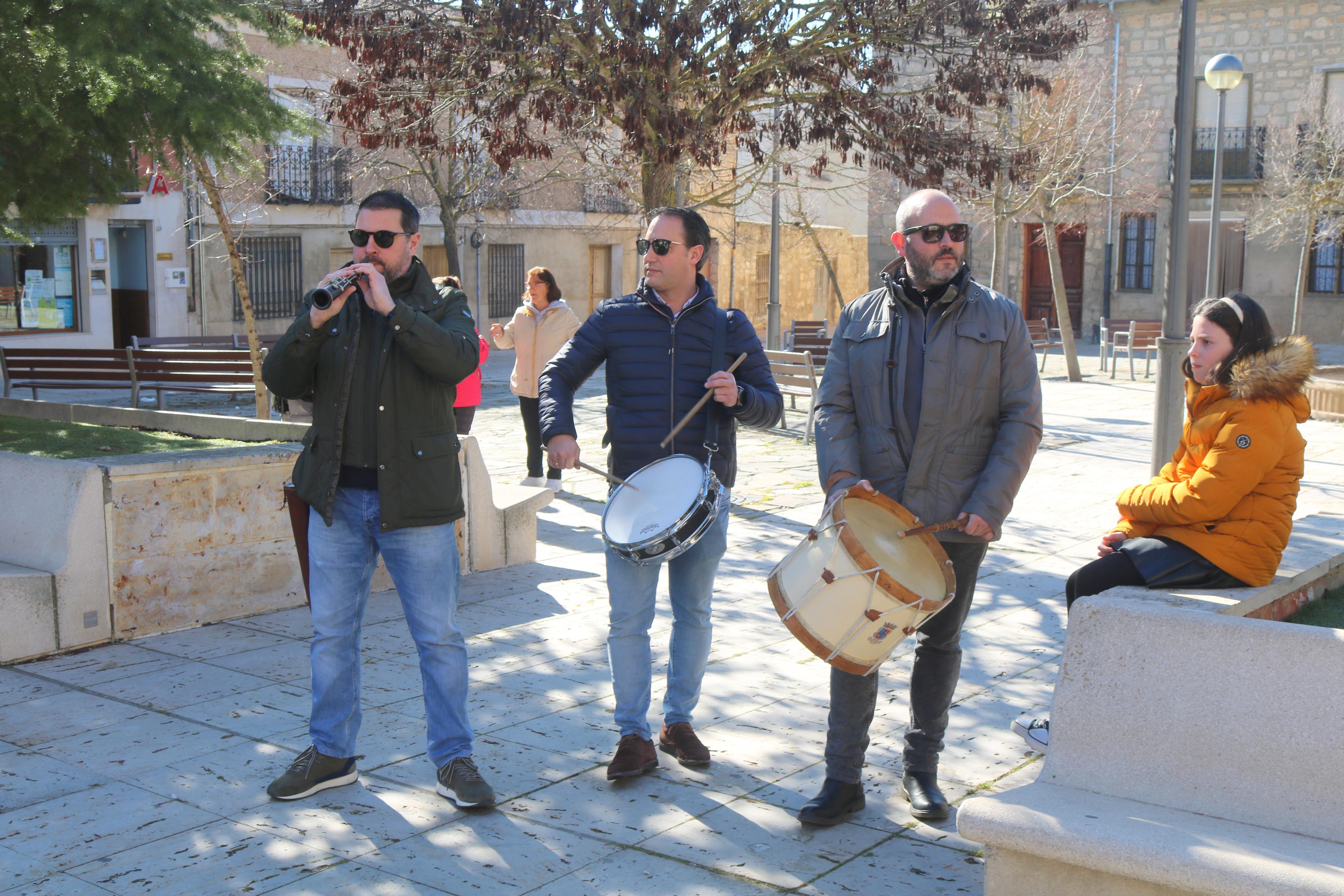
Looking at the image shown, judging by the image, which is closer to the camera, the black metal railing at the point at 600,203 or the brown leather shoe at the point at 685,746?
the brown leather shoe at the point at 685,746

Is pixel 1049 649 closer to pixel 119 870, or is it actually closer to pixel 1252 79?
pixel 119 870

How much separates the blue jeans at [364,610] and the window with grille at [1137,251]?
33.3 m

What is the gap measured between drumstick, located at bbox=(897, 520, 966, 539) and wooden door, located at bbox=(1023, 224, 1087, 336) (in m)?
33.5

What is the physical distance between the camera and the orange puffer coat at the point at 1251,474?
405 centimetres

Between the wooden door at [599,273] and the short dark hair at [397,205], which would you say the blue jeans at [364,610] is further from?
the wooden door at [599,273]

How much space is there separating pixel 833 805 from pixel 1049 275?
1396 inches

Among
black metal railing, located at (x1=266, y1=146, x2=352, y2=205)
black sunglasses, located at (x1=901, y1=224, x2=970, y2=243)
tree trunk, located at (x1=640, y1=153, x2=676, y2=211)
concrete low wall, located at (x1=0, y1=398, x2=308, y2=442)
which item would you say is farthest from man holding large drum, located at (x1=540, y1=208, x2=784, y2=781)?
black metal railing, located at (x1=266, y1=146, x2=352, y2=205)

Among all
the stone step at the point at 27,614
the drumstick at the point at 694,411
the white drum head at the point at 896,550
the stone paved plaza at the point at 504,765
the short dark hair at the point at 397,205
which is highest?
the short dark hair at the point at 397,205

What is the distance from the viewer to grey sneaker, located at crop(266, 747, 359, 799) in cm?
410

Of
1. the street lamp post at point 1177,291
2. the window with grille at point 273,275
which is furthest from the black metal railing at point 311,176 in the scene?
the street lamp post at point 1177,291

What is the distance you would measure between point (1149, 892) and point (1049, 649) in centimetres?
294

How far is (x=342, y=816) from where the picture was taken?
3990 mm

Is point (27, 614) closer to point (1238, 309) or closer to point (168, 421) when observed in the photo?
point (168, 421)

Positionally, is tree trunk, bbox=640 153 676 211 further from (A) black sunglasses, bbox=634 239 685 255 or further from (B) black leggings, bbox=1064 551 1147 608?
(B) black leggings, bbox=1064 551 1147 608
